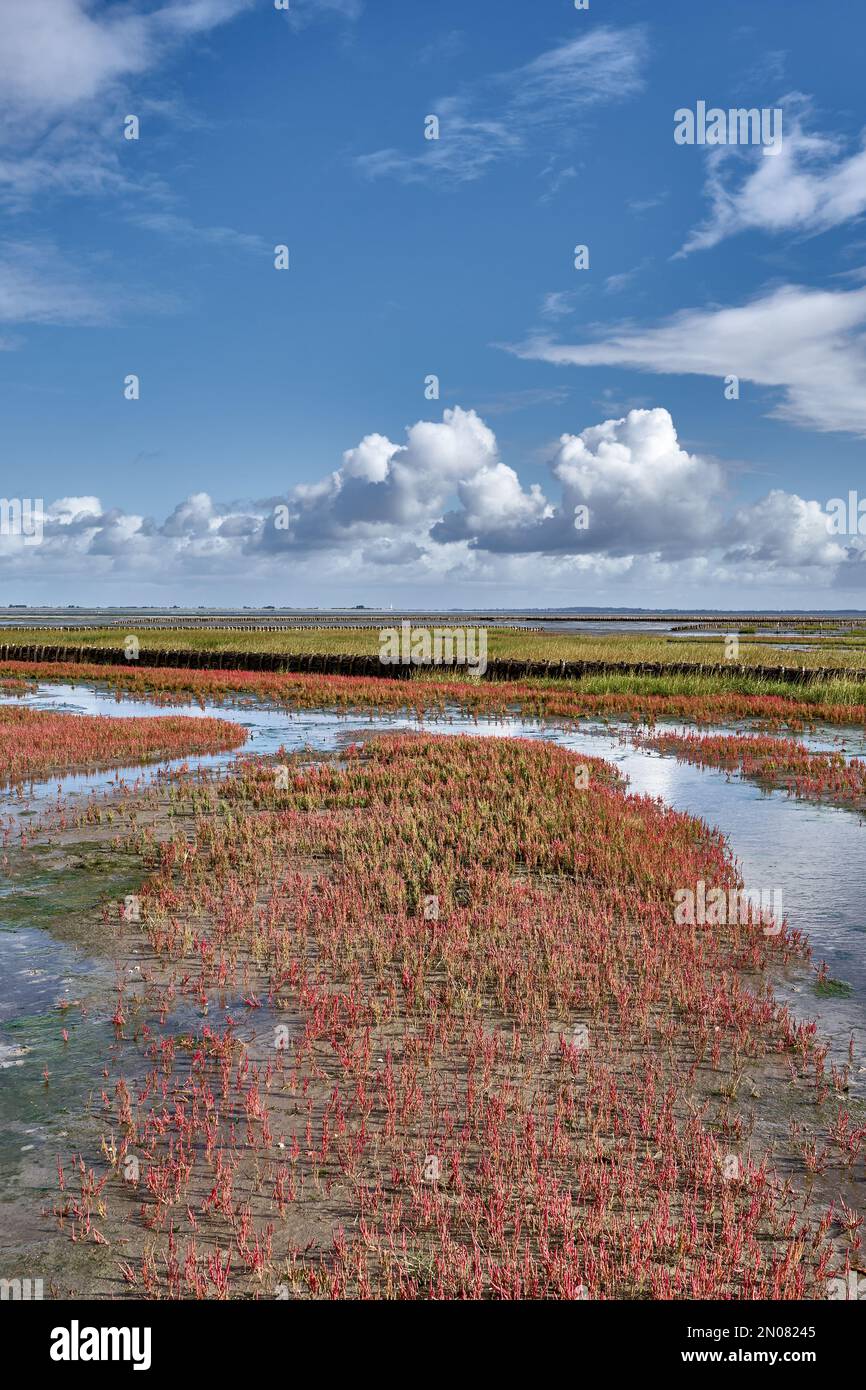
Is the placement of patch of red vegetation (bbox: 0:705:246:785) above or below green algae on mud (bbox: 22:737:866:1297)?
above

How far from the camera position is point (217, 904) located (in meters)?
11.1

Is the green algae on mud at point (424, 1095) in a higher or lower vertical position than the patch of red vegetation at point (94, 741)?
lower

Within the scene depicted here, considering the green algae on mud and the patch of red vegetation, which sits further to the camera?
the patch of red vegetation

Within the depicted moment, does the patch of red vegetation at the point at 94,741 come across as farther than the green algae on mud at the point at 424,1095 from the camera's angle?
Yes

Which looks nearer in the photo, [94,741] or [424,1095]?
[424,1095]

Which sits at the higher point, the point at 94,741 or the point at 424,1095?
the point at 94,741

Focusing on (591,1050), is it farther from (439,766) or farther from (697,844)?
(439,766)

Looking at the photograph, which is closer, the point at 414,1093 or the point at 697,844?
the point at 414,1093
